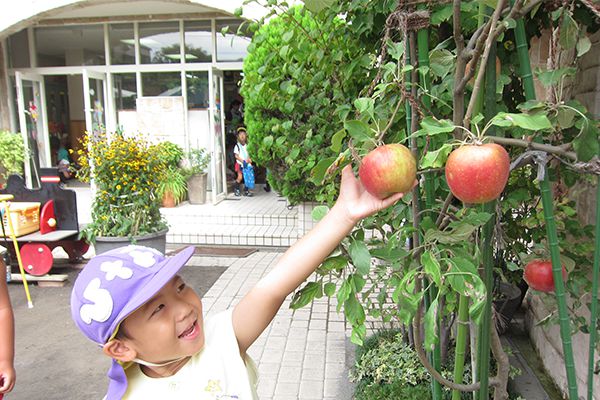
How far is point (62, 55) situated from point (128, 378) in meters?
10.8

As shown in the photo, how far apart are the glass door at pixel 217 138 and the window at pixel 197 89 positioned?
1.12 ft

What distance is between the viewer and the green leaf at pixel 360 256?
3.74 feet

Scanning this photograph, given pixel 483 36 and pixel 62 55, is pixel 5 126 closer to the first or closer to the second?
pixel 62 55

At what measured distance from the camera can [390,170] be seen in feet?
3.31

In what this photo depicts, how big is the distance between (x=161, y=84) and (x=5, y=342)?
26.6 feet

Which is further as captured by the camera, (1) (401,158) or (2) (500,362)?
(2) (500,362)

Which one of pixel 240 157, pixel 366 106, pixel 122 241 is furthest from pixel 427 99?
pixel 240 157

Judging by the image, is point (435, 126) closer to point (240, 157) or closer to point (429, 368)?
point (429, 368)

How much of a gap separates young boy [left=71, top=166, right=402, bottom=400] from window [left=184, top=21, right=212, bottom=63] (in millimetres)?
8644

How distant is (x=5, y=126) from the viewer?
9.98 meters

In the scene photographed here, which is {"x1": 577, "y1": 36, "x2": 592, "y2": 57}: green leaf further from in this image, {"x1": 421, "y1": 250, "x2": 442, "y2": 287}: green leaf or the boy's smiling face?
the boy's smiling face

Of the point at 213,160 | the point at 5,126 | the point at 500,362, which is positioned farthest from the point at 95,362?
the point at 5,126

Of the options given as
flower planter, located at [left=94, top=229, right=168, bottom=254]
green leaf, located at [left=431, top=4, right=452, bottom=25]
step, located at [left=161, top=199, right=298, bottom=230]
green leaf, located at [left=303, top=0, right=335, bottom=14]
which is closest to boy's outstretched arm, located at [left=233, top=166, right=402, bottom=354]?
green leaf, located at [left=303, top=0, right=335, bottom=14]

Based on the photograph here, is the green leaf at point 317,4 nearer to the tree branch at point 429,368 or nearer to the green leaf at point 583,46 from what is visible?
the green leaf at point 583,46
